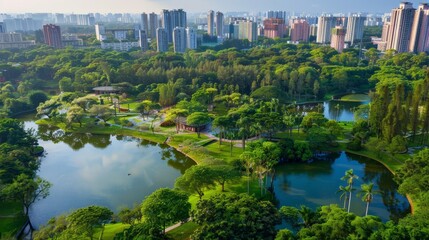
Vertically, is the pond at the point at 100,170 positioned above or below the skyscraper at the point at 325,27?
below

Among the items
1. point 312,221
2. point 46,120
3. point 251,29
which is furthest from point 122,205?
point 251,29

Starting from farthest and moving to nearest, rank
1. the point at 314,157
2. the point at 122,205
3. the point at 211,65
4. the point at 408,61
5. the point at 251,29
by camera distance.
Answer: the point at 251,29
the point at 408,61
the point at 211,65
the point at 314,157
the point at 122,205

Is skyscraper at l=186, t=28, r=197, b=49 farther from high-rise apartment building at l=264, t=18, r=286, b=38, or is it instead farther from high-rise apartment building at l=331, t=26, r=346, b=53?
high-rise apartment building at l=264, t=18, r=286, b=38

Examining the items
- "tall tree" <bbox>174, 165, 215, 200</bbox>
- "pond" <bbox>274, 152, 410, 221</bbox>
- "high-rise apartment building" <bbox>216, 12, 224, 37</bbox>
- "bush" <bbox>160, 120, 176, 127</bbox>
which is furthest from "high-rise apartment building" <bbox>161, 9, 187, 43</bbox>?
"tall tree" <bbox>174, 165, 215, 200</bbox>

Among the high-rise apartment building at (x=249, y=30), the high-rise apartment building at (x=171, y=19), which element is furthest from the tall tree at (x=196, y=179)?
the high-rise apartment building at (x=249, y=30)

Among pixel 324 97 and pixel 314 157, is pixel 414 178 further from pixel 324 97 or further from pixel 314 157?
pixel 324 97

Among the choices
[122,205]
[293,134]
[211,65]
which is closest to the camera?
[122,205]

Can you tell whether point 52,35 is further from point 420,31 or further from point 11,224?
point 420,31

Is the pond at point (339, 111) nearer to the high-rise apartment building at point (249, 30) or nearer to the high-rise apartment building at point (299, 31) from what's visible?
the high-rise apartment building at point (249, 30)
